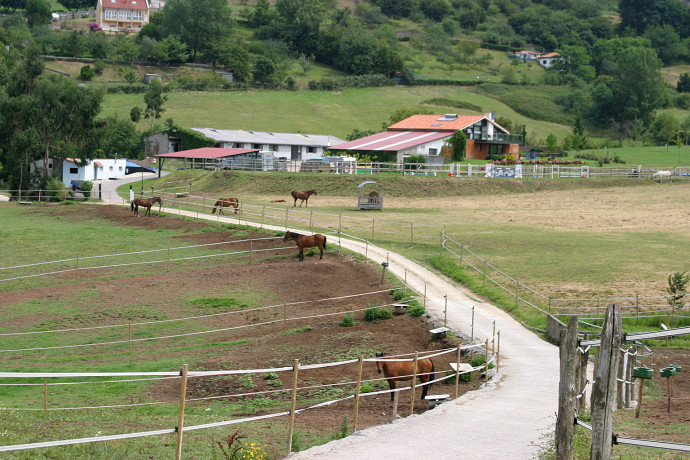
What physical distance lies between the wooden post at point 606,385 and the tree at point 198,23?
14647 cm

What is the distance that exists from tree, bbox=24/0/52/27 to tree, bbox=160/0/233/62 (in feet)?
97.4

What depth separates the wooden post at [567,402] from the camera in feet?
31.5

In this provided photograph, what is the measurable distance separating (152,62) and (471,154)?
74.7 meters

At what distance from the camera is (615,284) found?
95.3 ft

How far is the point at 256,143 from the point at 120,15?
107 m

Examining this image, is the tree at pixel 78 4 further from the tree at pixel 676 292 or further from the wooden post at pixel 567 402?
the wooden post at pixel 567 402

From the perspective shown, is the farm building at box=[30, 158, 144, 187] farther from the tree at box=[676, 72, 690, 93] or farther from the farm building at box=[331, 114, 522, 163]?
the tree at box=[676, 72, 690, 93]

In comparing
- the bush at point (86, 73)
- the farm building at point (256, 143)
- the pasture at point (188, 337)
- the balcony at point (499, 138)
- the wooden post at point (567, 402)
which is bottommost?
the pasture at point (188, 337)

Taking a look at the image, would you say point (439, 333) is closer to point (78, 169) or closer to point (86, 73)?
point (78, 169)

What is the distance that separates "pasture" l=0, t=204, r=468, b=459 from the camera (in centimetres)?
1322

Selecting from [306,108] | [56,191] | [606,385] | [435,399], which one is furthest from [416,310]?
[306,108]

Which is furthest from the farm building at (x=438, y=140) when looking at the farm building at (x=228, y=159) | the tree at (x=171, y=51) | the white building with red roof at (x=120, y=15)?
the white building with red roof at (x=120, y=15)

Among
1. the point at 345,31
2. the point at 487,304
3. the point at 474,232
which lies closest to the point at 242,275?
the point at 487,304

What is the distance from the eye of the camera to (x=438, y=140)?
8175cm
